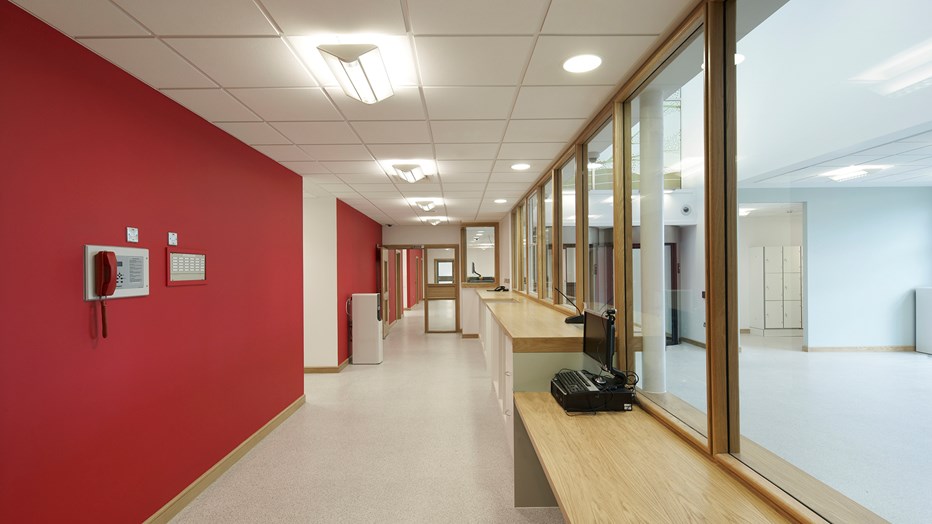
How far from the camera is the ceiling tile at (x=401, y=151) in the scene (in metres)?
3.79

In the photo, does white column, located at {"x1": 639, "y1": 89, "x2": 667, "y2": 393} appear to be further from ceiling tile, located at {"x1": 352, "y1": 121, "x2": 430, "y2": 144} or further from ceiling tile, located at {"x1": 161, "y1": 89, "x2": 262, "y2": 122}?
ceiling tile, located at {"x1": 161, "y1": 89, "x2": 262, "y2": 122}

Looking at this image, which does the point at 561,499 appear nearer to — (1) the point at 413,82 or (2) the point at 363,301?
(1) the point at 413,82

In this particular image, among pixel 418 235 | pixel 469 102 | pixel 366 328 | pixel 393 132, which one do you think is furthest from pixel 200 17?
pixel 418 235

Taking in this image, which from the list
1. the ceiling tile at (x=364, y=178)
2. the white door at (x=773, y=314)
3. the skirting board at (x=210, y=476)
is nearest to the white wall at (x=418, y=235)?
the ceiling tile at (x=364, y=178)

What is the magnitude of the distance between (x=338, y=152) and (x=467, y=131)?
129 centimetres

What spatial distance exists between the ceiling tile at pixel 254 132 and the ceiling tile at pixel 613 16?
2291 millimetres

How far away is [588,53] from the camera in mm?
2217

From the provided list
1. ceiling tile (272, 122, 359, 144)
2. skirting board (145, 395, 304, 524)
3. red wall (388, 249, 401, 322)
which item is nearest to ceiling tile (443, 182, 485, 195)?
ceiling tile (272, 122, 359, 144)

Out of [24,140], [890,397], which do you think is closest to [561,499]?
[890,397]

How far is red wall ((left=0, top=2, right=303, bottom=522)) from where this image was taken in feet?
5.92

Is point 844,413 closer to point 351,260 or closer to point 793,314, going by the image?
point 793,314

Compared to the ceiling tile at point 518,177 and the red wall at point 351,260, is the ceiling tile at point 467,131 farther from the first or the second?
the red wall at point 351,260

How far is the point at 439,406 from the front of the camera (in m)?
4.78

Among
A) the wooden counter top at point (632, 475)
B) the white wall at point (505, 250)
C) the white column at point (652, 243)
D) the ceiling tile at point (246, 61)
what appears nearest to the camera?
the wooden counter top at point (632, 475)
